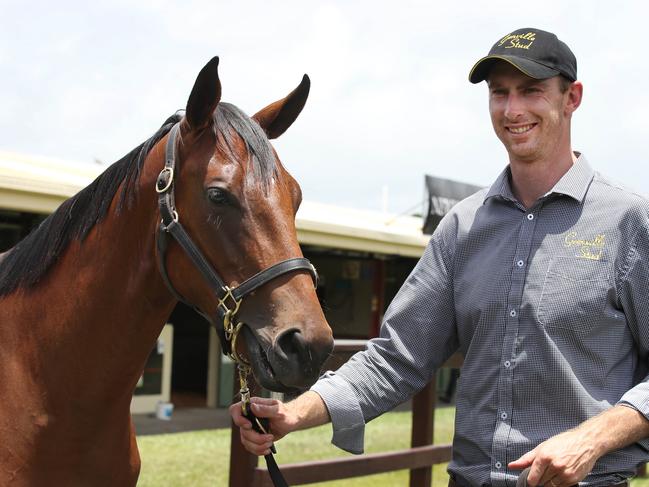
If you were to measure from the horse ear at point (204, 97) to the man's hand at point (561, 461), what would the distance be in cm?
123

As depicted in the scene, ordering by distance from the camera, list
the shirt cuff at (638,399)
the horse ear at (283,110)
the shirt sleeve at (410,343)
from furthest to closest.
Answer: the horse ear at (283,110)
the shirt sleeve at (410,343)
the shirt cuff at (638,399)

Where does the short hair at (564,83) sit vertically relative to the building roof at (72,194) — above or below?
above

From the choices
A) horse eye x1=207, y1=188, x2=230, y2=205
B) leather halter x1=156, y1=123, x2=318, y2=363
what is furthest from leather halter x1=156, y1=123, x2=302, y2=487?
horse eye x1=207, y1=188, x2=230, y2=205

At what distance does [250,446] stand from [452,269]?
2.55ft

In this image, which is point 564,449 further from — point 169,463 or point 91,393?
point 169,463

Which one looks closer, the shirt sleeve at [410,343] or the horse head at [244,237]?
the horse head at [244,237]

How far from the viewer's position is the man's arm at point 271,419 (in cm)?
199

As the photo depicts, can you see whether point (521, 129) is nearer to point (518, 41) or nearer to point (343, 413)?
point (518, 41)

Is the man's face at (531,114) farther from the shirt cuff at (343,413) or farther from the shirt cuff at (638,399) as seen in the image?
the shirt cuff at (343,413)

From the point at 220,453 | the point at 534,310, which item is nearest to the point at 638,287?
the point at 534,310

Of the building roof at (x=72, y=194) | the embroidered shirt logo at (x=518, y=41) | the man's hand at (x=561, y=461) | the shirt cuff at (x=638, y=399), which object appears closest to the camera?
the man's hand at (x=561, y=461)

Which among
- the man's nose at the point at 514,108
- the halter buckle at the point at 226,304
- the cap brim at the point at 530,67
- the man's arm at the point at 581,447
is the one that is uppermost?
the cap brim at the point at 530,67

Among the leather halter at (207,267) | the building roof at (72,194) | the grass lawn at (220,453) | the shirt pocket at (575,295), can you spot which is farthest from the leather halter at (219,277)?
the building roof at (72,194)

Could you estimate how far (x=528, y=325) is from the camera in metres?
2.00
